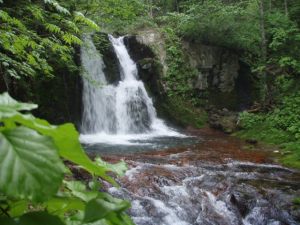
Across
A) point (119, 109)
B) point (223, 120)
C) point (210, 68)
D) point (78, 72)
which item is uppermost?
point (210, 68)

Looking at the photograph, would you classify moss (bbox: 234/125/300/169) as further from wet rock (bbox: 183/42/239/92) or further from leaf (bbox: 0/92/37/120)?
leaf (bbox: 0/92/37/120)

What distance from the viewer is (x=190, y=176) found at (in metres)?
8.27

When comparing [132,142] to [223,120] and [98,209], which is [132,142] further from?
[98,209]

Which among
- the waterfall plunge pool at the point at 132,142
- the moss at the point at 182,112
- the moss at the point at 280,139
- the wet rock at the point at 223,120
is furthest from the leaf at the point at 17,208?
the moss at the point at 182,112

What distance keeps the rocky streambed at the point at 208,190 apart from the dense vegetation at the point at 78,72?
4.32 ft

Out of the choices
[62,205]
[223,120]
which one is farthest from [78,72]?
[62,205]

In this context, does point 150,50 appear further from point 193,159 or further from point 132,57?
point 193,159

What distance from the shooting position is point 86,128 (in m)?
15.5

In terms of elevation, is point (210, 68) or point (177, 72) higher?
point (210, 68)

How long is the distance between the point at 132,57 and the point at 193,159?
1012cm

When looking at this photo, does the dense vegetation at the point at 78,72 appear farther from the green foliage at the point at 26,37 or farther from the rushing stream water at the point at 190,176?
the rushing stream water at the point at 190,176

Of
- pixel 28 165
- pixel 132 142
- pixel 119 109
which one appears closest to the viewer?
pixel 28 165

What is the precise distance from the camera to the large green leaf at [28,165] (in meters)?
0.54

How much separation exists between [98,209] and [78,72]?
14852 millimetres
